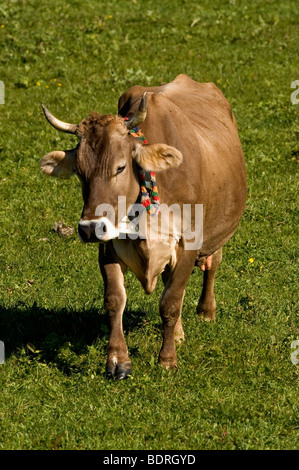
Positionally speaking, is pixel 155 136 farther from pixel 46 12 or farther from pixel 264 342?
pixel 46 12

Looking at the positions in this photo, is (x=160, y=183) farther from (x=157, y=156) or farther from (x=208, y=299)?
(x=208, y=299)

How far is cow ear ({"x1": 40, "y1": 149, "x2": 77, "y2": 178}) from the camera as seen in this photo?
305 inches

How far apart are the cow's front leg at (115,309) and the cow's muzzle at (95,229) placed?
952mm

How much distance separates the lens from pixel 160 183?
776 cm

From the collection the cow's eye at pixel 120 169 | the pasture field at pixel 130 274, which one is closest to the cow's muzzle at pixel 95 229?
the cow's eye at pixel 120 169

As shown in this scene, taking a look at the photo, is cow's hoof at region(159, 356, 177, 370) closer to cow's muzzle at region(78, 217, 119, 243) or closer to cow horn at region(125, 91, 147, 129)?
cow's muzzle at region(78, 217, 119, 243)

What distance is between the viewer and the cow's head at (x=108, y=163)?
7016 mm

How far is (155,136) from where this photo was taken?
7824mm

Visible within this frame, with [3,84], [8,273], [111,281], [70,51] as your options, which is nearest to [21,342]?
[111,281]

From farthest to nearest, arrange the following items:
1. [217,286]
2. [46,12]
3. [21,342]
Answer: [46,12]
[217,286]
[21,342]

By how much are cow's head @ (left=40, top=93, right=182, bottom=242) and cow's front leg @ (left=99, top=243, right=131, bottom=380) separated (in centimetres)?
76

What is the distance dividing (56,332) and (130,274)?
1.87 meters

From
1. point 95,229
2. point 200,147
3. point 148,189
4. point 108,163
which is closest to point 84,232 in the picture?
point 95,229

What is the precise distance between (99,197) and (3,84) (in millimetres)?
9725
